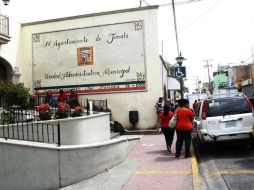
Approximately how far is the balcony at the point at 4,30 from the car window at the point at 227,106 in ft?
32.6

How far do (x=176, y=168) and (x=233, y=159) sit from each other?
1.88 m

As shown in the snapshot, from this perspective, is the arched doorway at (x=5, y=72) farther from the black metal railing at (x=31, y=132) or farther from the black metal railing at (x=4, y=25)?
the black metal railing at (x=31, y=132)

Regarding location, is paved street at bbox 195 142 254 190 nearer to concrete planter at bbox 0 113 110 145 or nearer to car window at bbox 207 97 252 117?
car window at bbox 207 97 252 117

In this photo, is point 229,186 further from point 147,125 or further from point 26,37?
point 26,37

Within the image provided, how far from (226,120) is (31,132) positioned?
540 centimetres

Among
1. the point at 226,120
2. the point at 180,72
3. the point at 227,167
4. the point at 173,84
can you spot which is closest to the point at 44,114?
the point at 226,120

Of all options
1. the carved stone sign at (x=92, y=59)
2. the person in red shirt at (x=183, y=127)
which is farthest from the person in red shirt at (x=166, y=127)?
the carved stone sign at (x=92, y=59)

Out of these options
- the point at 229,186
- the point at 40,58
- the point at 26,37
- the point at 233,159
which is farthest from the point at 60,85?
the point at 229,186

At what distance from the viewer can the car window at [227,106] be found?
11.1 m

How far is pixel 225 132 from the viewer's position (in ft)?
35.6

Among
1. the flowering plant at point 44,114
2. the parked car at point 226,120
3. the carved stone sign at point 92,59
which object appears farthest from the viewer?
the carved stone sign at point 92,59

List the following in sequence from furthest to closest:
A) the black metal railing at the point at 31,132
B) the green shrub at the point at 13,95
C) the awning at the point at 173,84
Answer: the awning at the point at 173,84 → the green shrub at the point at 13,95 → the black metal railing at the point at 31,132

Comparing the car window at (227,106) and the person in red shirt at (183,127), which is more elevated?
the car window at (227,106)

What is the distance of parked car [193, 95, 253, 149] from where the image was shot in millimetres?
10859
